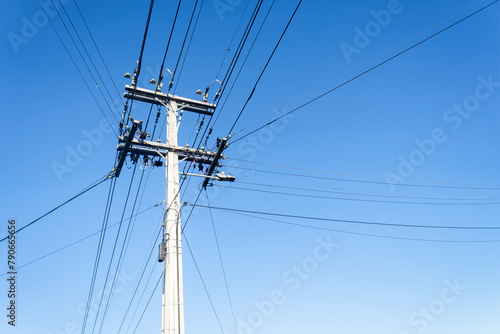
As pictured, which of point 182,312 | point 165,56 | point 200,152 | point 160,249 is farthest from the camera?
point 200,152

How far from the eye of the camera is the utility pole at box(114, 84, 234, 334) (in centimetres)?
871

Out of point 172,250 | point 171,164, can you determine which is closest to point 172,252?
point 172,250

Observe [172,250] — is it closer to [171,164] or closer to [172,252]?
[172,252]

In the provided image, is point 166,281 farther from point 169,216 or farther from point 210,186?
point 210,186

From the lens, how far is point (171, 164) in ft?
34.7

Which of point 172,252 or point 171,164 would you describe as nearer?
point 172,252

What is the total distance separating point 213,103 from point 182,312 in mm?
6547

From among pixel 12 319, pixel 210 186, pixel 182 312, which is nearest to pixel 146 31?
pixel 210 186

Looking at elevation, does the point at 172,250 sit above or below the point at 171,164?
below

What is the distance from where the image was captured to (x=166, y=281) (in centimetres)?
896

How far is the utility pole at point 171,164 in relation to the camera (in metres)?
8.71

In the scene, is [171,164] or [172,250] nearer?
[172,250]

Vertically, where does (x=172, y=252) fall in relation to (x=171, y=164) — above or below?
below

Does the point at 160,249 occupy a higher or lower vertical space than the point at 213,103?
lower
